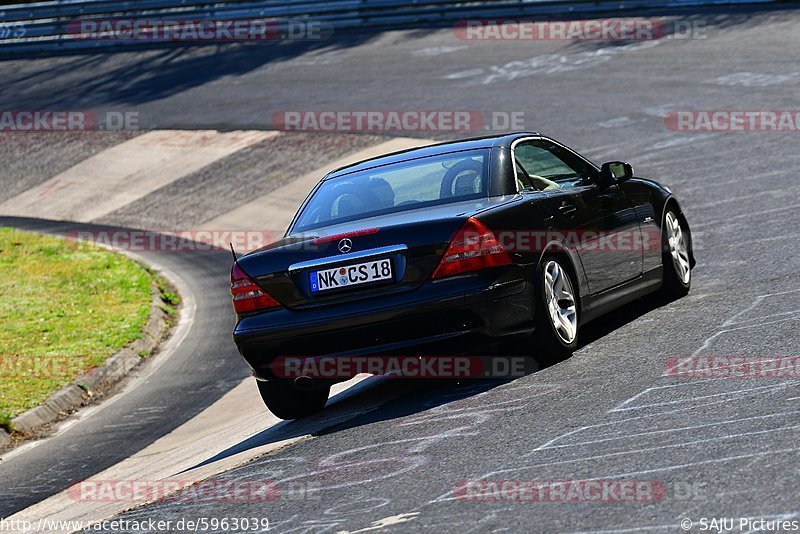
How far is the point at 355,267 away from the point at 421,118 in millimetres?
13615

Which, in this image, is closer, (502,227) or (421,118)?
(502,227)

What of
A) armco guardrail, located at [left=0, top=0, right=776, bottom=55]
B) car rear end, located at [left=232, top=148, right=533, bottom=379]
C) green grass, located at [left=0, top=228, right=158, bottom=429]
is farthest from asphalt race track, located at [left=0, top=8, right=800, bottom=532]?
armco guardrail, located at [left=0, top=0, right=776, bottom=55]

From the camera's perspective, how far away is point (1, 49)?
3244 centimetres

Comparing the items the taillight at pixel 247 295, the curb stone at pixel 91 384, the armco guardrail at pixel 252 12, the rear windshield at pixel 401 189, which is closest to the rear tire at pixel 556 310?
the rear windshield at pixel 401 189

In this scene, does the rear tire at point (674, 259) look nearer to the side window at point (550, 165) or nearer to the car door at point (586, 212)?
the car door at point (586, 212)

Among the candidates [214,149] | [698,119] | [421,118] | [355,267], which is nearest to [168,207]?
[214,149]

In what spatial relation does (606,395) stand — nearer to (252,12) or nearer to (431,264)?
(431,264)

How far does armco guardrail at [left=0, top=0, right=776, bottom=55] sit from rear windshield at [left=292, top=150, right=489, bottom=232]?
17.6m

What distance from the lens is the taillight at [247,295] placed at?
298 inches

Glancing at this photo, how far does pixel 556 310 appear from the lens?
309 inches

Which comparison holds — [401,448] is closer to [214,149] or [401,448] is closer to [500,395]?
[500,395]

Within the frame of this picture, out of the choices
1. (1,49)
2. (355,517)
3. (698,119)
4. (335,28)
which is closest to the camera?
(355,517)

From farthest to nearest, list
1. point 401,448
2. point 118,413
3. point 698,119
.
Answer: point 698,119 → point 118,413 → point 401,448

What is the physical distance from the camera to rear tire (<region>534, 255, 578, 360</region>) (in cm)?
759
